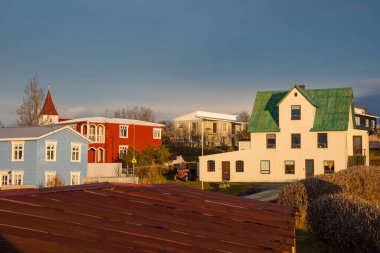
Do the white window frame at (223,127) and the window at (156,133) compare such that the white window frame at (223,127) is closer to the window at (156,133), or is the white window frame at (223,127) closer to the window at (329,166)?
the window at (156,133)

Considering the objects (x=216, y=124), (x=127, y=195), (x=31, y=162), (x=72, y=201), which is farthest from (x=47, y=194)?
(x=216, y=124)

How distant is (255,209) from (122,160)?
169ft

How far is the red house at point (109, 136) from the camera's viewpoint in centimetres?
5997

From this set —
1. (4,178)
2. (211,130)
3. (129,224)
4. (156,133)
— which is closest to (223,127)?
(211,130)

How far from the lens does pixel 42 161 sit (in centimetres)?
4250

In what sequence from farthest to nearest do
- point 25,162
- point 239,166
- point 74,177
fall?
point 239,166
point 74,177
point 25,162

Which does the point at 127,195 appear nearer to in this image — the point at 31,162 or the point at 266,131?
the point at 31,162

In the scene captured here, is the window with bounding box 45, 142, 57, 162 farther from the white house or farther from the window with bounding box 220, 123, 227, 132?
the window with bounding box 220, 123, 227, 132

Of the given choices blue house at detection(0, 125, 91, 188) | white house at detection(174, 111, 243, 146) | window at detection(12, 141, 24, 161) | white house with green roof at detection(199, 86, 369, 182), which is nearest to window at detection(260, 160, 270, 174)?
white house with green roof at detection(199, 86, 369, 182)

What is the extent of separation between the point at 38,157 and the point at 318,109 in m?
28.4

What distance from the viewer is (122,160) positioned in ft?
199

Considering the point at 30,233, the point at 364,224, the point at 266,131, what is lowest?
the point at 364,224

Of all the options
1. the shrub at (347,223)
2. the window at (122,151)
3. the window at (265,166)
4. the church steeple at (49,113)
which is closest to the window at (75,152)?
the window at (122,151)

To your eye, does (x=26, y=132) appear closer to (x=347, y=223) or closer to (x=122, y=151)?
(x=122, y=151)
